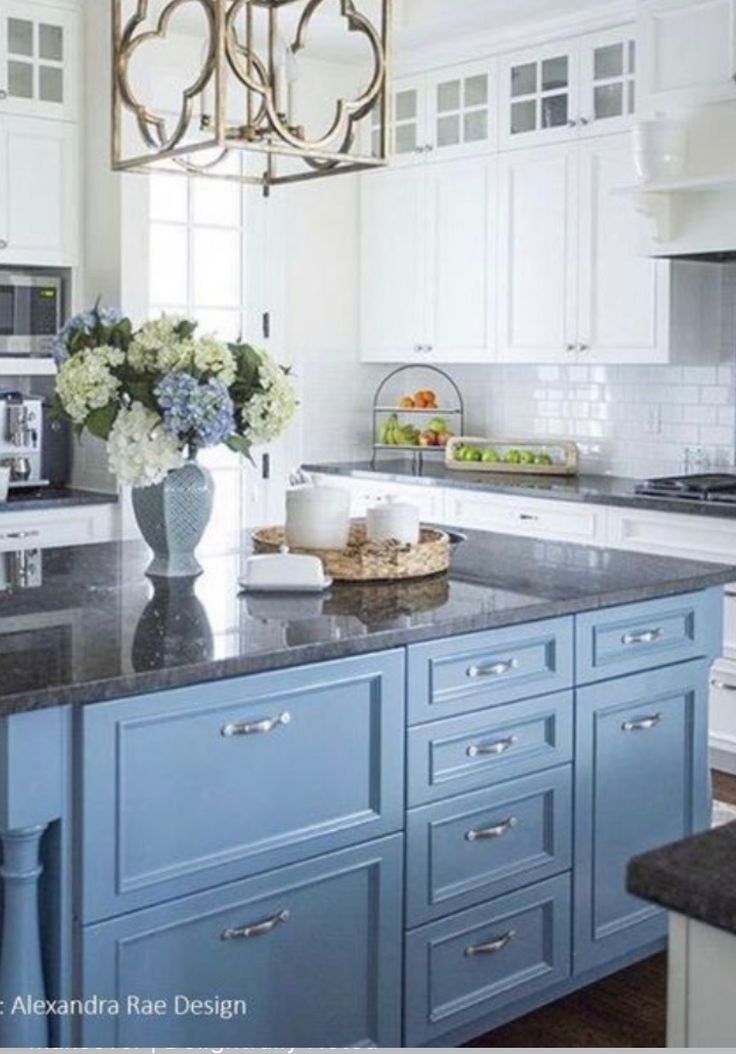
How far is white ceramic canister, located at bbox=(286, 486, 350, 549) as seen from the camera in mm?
3074

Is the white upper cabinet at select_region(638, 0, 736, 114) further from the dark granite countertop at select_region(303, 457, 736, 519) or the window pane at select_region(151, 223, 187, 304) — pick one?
the window pane at select_region(151, 223, 187, 304)

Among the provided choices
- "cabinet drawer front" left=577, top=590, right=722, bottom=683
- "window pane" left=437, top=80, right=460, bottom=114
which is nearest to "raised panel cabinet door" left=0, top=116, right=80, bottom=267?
"window pane" left=437, top=80, right=460, bottom=114

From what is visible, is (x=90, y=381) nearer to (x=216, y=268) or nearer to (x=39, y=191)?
(x=39, y=191)

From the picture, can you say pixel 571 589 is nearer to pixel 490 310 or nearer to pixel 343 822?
pixel 343 822

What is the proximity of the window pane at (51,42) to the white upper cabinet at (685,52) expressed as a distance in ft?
7.04

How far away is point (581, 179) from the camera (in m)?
5.29

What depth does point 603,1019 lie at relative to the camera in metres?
2.96

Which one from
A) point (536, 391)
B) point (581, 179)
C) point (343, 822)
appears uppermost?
point (581, 179)

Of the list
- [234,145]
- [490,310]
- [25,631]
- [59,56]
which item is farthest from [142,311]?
[25,631]

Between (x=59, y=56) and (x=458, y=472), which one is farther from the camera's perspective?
(x=458, y=472)

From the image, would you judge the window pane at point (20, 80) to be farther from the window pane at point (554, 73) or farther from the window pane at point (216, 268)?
the window pane at point (554, 73)

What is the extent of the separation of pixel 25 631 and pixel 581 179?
3.55m

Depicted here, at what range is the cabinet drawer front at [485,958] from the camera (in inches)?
104

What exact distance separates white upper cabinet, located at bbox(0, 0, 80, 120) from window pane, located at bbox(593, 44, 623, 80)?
6.46 ft
